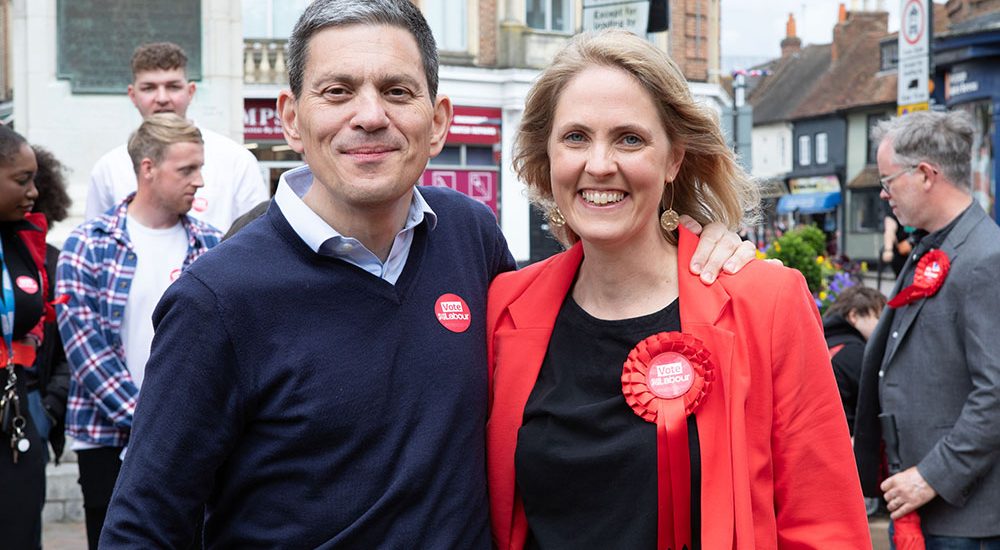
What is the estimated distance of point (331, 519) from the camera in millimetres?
2469

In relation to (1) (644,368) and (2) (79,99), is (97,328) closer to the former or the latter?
(1) (644,368)

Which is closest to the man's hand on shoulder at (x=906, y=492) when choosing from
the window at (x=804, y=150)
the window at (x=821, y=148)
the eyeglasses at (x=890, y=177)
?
the eyeglasses at (x=890, y=177)

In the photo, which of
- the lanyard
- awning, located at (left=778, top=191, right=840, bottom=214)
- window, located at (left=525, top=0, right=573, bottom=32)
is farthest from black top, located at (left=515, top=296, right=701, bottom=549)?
awning, located at (left=778, top=191, right=840, bottom=214)

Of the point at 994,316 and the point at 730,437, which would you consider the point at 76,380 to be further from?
the point at 994,316

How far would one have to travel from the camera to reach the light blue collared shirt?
101 inches

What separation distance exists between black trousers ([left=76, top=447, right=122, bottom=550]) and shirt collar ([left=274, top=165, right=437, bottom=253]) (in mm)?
2365

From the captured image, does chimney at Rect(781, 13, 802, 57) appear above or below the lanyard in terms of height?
above

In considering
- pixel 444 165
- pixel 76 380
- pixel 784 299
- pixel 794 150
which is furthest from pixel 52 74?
pixel 794 150

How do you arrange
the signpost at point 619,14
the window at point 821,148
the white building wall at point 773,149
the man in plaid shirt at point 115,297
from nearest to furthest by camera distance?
the man in plaid shirt at point 115,297, the signpost at point 619,14, the window at point 821,148, the white building wall at point 773,149

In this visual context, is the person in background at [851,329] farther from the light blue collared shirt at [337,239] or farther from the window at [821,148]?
the window at [821,148]

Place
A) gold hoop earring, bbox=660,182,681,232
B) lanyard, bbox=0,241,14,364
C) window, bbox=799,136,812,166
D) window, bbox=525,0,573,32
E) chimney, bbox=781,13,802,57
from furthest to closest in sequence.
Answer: chimney, bbox=781,13,802,57
window, bbox=799,136,812,166
window, bbox=525,0,573,32
lanyard, bbox=0,241,14,364
gold hoop earring, bbox=660,182,681,232

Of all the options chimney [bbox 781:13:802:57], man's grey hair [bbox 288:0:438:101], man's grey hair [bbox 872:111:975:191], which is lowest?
man's grey hair [bbox 872:111:975:191]

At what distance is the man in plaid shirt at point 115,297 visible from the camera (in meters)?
4.68

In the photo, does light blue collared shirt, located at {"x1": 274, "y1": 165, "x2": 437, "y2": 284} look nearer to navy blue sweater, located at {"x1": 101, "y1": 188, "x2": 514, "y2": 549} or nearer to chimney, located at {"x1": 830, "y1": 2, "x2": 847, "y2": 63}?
navy blue sweater, located at {"x1": 101, "y1": 188, "x2": 514, "y2": 549}
